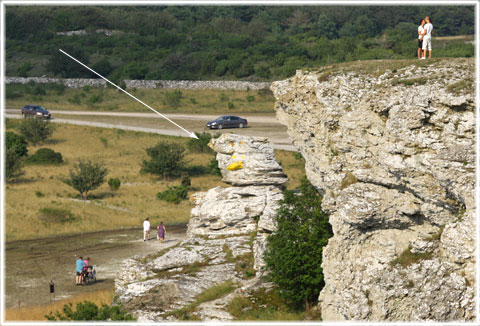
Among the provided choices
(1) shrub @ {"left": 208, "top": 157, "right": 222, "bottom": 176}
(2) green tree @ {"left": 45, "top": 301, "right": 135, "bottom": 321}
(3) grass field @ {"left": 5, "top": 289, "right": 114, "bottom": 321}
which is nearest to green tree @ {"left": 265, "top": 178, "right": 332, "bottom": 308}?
(2) green tree @ {"left": 45, "top": 301, "right": 135, "bottom": 321}

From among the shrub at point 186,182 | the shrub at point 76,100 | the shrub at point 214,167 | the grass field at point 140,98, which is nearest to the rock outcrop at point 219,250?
the shrub at point 186,182

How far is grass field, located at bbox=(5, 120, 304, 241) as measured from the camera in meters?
46.9

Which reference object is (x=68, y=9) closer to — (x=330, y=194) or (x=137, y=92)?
(x=137, y=92)

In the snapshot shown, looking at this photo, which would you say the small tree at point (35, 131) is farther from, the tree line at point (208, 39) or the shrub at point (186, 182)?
the tree line at point (208, 39)

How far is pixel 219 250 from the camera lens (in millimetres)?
29766

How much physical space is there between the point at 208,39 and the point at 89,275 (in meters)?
106

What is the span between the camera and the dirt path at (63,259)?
3052cm

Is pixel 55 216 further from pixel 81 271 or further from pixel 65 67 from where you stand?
pixel 65 67

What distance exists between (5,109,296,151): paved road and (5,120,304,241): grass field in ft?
8.97

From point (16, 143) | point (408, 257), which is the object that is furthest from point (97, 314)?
point (16, 143)

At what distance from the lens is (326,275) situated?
1842 cm

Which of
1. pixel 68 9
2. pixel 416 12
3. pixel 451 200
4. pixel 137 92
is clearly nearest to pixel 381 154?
pixel 451 200

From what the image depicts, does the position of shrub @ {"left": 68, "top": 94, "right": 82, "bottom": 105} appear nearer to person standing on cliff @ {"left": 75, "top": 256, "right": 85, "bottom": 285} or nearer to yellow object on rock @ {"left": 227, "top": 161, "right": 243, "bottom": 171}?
person standing on cliff @ {"left": 75, "top": 256, "right": 85, "bottom": 285}

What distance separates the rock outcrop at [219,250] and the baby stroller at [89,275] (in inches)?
118
